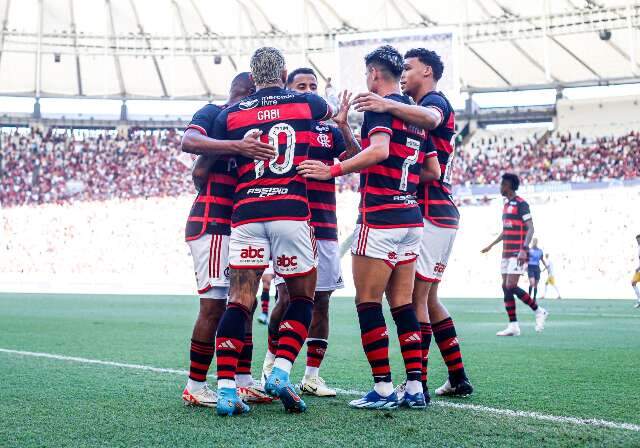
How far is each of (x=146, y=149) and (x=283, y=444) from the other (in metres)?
42.4

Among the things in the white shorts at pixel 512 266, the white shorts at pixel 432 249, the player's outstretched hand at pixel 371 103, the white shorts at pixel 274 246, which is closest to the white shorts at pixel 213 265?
the white shorts at pixel 274 246

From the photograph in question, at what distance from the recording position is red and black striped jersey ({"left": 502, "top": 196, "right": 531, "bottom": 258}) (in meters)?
10.2

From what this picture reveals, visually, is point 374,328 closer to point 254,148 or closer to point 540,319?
point 254,148

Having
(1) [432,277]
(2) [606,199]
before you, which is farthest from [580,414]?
(2) [606,199]

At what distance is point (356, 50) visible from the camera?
27453mm

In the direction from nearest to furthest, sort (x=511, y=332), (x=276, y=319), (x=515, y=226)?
(x=276, y=319) < (x=511, y=332) < (x=515, y=226)

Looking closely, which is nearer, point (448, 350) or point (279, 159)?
point (279, 159)

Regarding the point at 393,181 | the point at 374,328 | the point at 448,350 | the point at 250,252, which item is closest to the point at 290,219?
the point at 250,252

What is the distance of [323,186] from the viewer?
544 cm

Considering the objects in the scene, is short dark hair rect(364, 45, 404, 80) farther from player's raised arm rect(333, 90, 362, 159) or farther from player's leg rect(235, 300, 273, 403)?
player's leg rect(235, 300, 273, 403)

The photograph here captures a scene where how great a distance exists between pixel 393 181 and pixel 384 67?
70 cm

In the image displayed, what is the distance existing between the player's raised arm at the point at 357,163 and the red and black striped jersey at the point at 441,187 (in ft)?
2.30

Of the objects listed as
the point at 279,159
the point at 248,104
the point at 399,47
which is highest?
the point at 399,47

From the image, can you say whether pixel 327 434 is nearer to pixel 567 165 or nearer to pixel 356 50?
pixel 356 50
